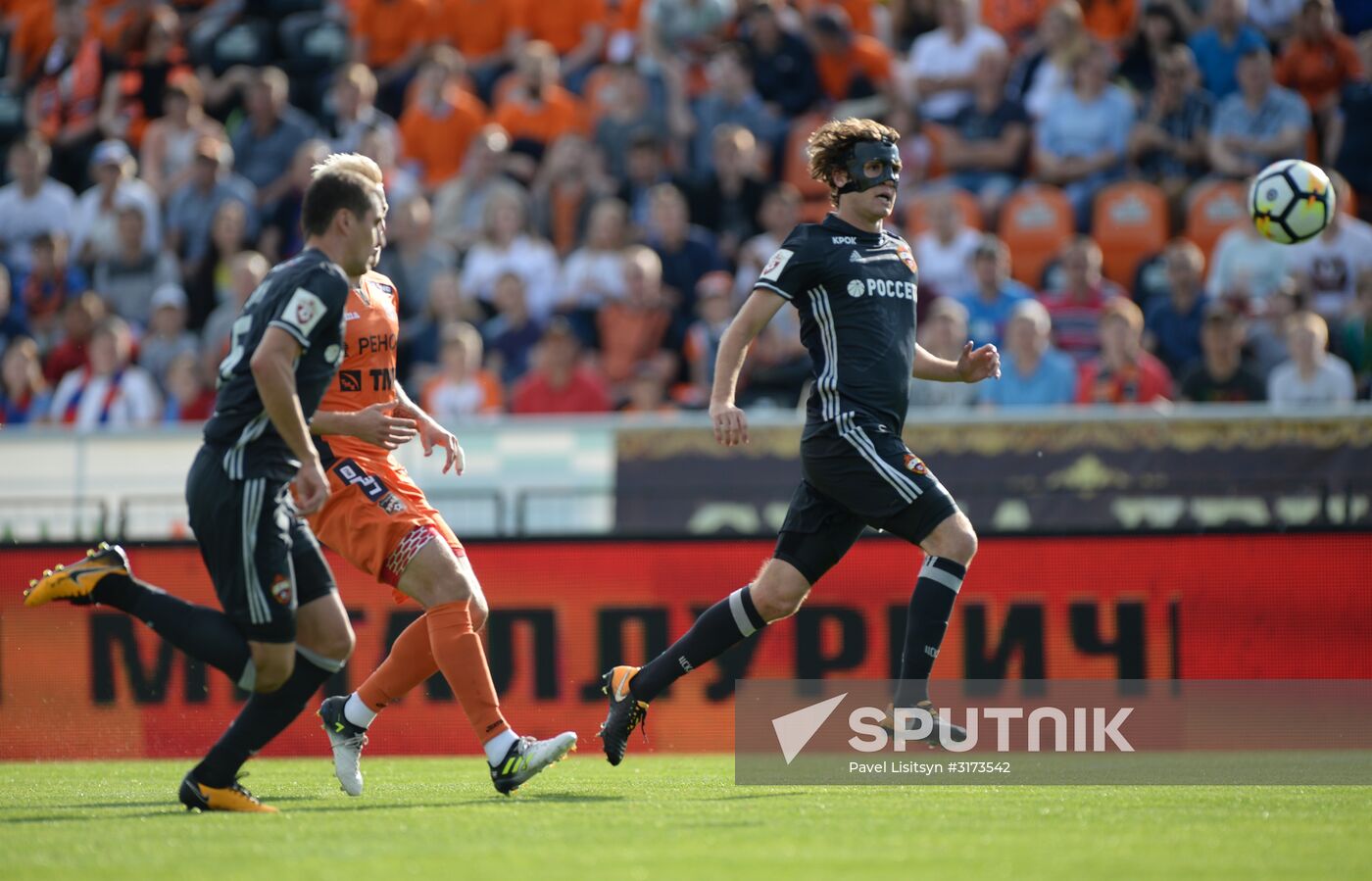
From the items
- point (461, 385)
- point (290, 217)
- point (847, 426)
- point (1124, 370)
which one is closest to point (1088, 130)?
point (1124, 370)

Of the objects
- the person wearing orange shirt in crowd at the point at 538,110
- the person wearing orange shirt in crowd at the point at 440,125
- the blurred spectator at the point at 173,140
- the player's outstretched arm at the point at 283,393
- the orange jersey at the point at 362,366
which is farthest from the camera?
the blurred spectator at the point at 173,140

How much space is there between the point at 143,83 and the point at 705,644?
13296mm

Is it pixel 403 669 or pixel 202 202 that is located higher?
pixel 202 202

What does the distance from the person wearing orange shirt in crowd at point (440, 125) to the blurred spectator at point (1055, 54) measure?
522 cm

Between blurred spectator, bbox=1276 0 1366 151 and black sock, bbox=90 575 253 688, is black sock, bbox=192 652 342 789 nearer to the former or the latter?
black sock, bbox=90 575 253 688

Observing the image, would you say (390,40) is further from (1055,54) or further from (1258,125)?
(1258,125)

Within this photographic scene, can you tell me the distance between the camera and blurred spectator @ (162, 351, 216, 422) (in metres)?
13.6

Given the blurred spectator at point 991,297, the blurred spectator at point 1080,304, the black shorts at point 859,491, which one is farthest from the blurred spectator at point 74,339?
the black shorts at point 859,491

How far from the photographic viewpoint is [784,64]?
630 inches

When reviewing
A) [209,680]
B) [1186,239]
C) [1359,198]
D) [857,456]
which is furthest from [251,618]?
[1359,198]

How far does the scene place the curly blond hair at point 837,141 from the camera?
761cm

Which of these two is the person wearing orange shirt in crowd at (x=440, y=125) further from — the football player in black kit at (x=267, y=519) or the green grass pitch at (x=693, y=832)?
the football player in black kit at (x=267, y=519)

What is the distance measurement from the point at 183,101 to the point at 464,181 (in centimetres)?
320

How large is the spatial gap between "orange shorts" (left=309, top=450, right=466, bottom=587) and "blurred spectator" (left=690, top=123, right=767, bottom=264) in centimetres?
794
